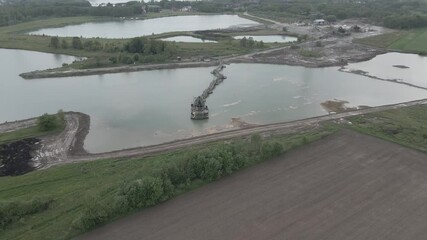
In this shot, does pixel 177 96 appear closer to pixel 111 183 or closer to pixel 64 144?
pixel 64 144

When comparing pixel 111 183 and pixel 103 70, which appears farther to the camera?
pixel 103 70

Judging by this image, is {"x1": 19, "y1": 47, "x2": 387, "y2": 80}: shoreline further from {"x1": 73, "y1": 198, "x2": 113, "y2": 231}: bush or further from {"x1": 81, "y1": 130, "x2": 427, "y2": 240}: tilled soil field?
{"x1": 73, "y1": 198, "x2": 113, "y2": 231}: bush

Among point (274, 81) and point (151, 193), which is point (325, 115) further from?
point (151, 193)

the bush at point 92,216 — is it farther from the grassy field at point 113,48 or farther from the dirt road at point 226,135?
the grassy field at point 113,48

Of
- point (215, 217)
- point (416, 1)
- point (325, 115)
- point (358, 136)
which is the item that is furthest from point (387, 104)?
point (416, 1)

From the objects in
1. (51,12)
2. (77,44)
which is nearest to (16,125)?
(77,44)
